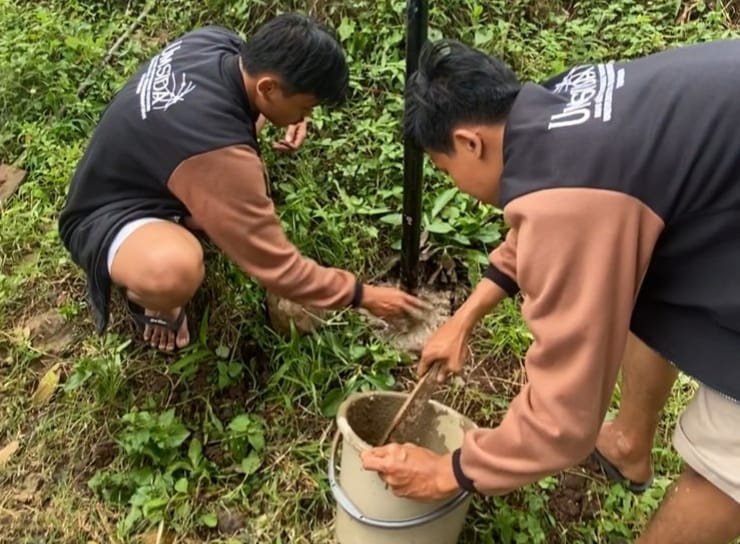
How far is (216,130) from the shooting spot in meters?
2.21

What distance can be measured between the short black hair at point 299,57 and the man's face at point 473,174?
0.60m

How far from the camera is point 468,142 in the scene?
5.38 ft

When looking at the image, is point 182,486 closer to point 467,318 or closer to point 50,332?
point 50,332

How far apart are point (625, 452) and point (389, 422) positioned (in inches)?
23.6

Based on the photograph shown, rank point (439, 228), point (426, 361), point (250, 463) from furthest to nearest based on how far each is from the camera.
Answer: point (439, 228), point (250, 463), point (426, 361)

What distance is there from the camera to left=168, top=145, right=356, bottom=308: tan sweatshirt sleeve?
2191 mm

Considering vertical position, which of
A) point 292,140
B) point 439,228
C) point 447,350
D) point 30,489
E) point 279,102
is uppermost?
point 279,102

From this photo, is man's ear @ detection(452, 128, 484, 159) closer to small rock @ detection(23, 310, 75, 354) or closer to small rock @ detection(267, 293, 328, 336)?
small rock @ detection(267, 293, 328, 336)

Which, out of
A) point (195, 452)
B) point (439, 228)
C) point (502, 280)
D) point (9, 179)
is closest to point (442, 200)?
point (439, 228)

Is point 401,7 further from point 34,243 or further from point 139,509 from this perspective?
point 139,509

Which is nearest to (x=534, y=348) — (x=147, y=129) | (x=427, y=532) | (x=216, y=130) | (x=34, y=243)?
(x=427, y=532)

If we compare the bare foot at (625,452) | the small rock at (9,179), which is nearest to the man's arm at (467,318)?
the bare foot at (625,452)

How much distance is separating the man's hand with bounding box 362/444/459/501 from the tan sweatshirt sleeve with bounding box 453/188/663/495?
5.6 inches

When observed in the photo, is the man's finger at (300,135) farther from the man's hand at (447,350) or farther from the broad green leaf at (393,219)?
the man's hand at (447,350)
